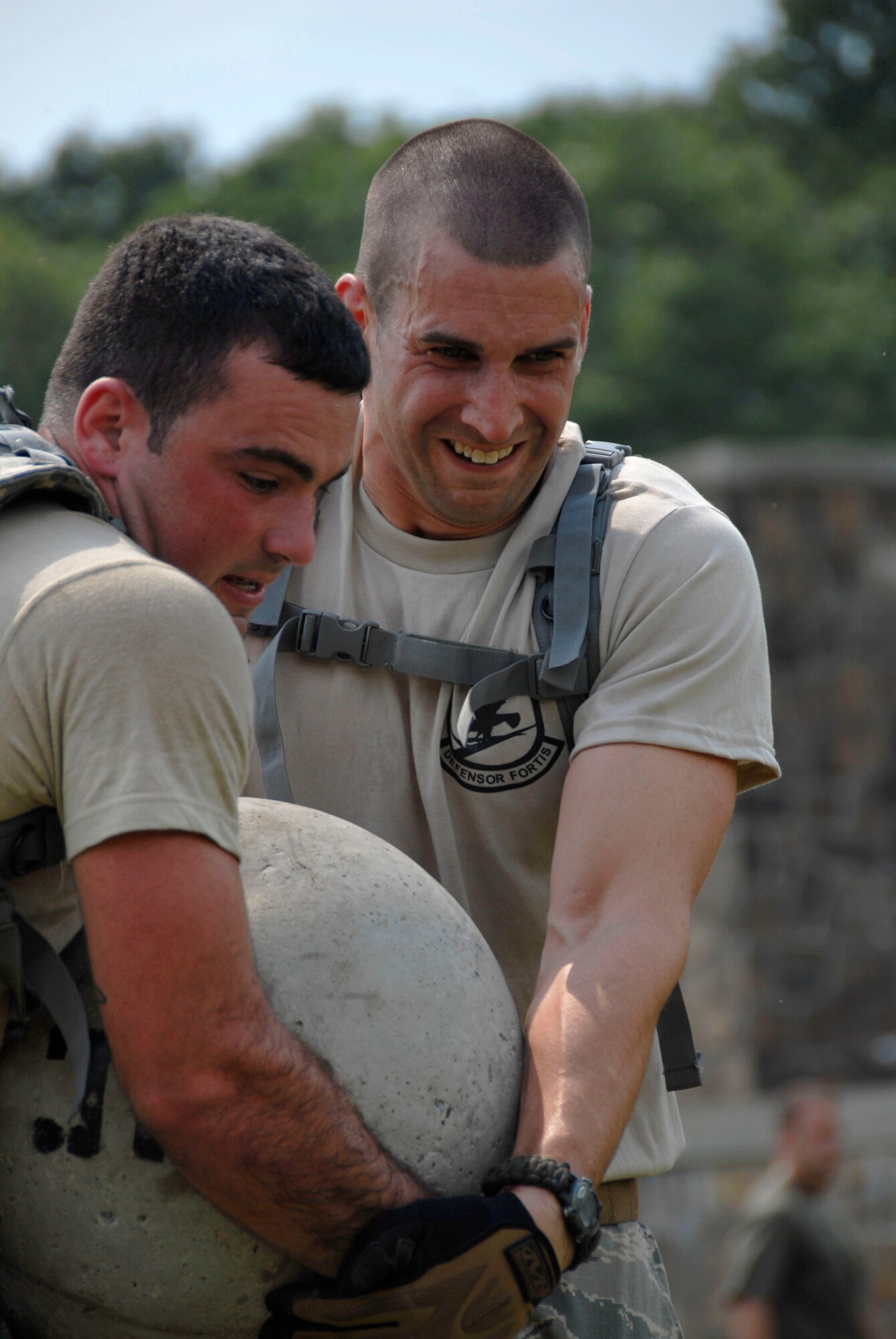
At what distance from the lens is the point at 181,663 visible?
2502 mm

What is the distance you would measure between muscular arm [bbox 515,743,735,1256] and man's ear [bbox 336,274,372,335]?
1.29 meters

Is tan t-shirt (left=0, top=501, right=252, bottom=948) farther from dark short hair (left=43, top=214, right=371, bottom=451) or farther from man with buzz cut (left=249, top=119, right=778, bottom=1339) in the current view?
man with buzz cut (left=249, top=119, right=778, bottom=1339)

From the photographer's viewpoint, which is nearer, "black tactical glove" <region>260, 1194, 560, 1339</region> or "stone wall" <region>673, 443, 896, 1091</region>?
"black tactical glove" <region>260, 1194, 560, 1339</region>

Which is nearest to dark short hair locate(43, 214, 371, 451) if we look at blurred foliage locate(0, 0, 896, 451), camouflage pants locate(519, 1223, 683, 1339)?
camouflage pants locate(519, 1223, 683, 1339)

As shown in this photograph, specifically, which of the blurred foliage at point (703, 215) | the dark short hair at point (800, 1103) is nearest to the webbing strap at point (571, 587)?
the dark short hair at point (800, 1103)

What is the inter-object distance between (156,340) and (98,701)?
73 centimetres

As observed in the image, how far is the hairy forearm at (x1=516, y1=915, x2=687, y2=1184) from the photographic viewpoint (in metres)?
3.11

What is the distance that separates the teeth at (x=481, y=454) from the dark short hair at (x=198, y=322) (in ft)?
2.93

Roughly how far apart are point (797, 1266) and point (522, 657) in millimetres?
6709

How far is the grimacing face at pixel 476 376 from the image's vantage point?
3.87 m

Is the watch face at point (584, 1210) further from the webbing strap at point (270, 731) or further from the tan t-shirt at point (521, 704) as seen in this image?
the webbing strap at point (270, 731)

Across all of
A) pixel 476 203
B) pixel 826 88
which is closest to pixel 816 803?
pixel 476 203

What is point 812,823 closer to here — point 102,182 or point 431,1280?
point 431,1280

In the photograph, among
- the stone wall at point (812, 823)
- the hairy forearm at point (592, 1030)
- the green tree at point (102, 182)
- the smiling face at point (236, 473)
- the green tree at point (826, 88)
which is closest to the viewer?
the smiling face at point (236, 473)
